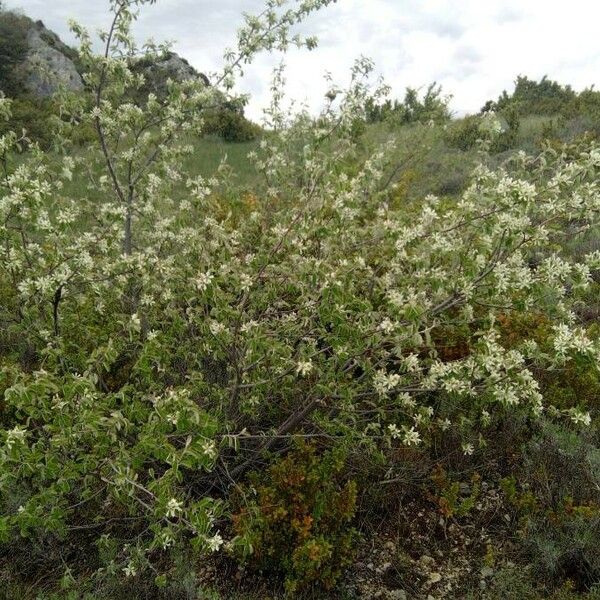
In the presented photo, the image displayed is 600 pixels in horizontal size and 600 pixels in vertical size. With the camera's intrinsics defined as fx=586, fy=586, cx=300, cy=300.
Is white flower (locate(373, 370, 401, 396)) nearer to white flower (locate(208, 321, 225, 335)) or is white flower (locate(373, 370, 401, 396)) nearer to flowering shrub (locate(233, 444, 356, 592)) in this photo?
flowering shrub (locate(233, 444, 356, 592))

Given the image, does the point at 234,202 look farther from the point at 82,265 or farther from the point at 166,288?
the point at 82,265

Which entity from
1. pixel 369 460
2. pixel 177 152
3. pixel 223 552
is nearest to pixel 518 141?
pixel 177 152

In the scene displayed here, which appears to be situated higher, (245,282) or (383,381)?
(245,282)

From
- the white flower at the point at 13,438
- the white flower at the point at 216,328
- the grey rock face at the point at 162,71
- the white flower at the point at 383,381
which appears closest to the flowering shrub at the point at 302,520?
the white flower at the point at 383,381

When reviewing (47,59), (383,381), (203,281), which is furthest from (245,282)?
(47,59)

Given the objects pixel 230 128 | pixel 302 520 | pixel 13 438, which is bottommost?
pixel 302 520

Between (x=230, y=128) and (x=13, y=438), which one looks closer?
(x=13, y=438)

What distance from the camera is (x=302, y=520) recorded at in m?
3.69

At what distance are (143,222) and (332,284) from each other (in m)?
2.74

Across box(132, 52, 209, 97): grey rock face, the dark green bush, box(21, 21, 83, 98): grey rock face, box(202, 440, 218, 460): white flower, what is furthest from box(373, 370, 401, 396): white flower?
the dark green bush

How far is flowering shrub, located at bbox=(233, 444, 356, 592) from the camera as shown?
11.5ft

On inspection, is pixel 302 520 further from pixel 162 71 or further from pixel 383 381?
pixel 162 71

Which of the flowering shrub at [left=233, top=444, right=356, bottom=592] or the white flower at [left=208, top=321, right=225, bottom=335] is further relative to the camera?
the flowering shrub at [left=233, top=444, right=356, bottom=592]

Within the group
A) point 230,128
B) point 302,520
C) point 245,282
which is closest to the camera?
point 245,282
